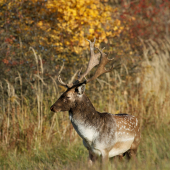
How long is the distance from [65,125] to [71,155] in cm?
115

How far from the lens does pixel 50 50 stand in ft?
22.8

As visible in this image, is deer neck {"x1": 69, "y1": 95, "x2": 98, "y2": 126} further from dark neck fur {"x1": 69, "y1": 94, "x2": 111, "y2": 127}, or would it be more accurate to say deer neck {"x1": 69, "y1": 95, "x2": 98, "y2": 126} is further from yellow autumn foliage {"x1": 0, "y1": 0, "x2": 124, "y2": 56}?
yellow autumn foliage {"x1": 0, "y1": 0, "x2": 124, "y2": 56}

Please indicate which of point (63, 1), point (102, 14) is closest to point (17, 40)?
point (63, 1)

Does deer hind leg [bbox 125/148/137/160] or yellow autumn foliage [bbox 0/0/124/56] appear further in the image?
yellow autumn foliage [bbox 0/0/124/56]

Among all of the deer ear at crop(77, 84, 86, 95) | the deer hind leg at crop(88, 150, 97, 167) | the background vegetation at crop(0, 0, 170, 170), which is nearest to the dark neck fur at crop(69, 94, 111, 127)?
the deer ear at crop(77, 84, 86, 95)

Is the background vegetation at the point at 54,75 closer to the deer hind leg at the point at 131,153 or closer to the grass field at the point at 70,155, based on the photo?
the grass field at the point at 70,155

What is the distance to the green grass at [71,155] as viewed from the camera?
161 inches

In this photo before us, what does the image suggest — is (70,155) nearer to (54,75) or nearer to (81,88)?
(81,88)

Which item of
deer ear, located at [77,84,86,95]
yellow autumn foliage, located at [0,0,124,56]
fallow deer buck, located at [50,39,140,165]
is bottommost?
fallow deer buck, located at [50,39,140,165]

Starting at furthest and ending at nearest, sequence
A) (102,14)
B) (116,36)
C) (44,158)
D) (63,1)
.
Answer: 1. (116,36)
2. (102,14)
3. (63,1)
4. (44,158)

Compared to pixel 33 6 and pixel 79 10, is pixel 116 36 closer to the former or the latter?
pixel 79 10

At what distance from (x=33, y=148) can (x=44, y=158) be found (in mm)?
545

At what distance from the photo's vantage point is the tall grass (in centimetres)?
457

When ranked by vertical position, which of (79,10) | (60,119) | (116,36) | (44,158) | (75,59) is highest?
(79,10)
